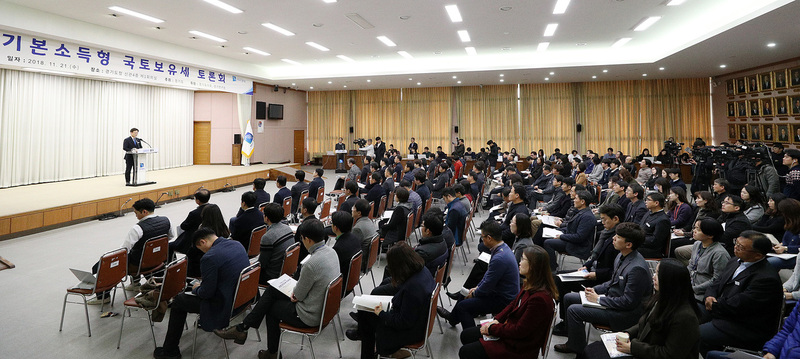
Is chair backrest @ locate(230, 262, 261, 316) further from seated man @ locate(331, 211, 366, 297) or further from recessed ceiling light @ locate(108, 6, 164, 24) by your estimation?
recessed ceiling light @ locate(108, 6, 164, 24)

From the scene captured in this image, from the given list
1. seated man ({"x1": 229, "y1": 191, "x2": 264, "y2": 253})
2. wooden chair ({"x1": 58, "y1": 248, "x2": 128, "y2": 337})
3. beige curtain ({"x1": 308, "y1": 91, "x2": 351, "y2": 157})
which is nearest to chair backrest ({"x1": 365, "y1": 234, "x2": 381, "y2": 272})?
seated man ({"x1": 229, "y1": 191, "x2": 264, "y2": 253})

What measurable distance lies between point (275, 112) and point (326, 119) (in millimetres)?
3117

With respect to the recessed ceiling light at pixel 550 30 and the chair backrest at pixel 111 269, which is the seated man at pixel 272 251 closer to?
the chair backrest at pixel 111 269

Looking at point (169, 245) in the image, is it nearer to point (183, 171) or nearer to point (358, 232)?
point (358, 232)

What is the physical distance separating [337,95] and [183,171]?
335 inches

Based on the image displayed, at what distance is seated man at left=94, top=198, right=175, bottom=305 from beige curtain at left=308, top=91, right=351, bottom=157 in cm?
1652

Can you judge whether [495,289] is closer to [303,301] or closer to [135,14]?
[303,301]

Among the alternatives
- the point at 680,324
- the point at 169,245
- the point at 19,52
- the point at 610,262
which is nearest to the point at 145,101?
the point at 19,52

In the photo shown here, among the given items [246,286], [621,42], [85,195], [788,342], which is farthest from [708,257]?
[85,195]

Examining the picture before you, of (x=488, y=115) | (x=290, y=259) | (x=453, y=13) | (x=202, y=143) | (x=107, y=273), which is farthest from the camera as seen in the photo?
(x=488, y=115)

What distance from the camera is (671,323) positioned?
7.72 ft

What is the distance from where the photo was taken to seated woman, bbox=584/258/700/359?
2.31 meters

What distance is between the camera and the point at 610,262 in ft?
12.9

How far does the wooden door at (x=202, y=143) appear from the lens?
56.1ft
